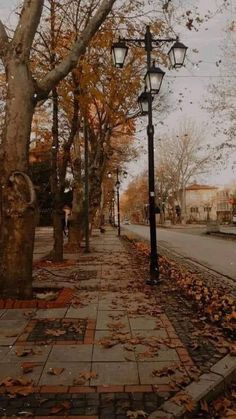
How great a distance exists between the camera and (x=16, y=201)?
8.28m

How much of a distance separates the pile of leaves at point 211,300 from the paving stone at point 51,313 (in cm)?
218

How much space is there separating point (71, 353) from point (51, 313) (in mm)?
2162

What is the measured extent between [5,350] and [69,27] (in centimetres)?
1315

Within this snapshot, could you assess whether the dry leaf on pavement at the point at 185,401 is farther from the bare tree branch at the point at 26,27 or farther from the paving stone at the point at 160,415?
the bare tree branch at the point at 26,27

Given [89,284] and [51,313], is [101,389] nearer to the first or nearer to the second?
[51,313]

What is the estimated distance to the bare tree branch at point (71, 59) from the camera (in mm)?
8820

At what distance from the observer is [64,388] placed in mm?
4484

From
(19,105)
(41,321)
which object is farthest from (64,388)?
(19,105)

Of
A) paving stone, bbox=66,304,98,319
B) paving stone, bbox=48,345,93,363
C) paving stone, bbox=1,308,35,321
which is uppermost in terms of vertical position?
paving stone, bbox=1,308,35,321

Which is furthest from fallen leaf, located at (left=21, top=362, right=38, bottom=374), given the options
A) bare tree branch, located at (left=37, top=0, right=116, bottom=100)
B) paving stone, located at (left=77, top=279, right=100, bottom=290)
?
bare tree branch, located at (left=37, top=0, right=116, bottom=100)

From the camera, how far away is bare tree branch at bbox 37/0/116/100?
882 cm

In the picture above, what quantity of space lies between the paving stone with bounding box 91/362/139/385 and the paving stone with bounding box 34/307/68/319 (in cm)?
231

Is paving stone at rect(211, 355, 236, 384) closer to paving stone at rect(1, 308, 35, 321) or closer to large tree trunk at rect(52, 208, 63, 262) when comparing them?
paving stone at rect(1, 308, 35, 321)

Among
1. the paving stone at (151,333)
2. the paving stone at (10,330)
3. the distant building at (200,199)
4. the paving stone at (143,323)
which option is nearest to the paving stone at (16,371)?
the paving stone at (10,330)
